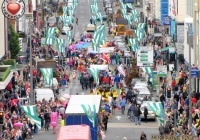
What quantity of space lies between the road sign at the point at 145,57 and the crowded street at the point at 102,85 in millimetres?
22

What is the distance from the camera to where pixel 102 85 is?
7806 centimetres

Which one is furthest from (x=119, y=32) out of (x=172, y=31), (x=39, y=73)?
(x=39, y=73)

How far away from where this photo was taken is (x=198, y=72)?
71.8m

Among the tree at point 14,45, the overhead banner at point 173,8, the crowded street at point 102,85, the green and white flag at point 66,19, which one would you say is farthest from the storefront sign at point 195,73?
the green and white flag at point 66,19

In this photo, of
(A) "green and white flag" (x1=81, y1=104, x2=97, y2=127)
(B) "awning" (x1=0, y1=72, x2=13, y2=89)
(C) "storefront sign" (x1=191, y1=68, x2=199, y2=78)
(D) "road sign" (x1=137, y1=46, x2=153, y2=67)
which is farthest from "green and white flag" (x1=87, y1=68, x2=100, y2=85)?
(A) "green and white flag" (x1=81, y1=104, x2=97, y2=127)

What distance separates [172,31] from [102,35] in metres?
10.6

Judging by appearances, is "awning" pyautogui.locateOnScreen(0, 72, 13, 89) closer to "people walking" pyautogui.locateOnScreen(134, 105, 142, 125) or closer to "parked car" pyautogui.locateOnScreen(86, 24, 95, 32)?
"people walking" pyautogui.locateOnScreen(134, 105, 142, 125)

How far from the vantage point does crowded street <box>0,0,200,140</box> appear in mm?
56438

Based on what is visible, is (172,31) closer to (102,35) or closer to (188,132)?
(102,35)

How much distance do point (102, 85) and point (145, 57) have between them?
307 inches

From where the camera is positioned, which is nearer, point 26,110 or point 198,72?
point 26,110

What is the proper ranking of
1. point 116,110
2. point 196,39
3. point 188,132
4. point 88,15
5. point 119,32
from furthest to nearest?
point 88,15, point 119,32, point 196,39, point 116,110, point 188,132

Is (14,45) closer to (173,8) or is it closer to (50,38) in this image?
(50,38)

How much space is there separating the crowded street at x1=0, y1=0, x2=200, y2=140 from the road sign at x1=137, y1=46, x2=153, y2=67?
22 mm
